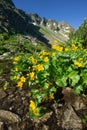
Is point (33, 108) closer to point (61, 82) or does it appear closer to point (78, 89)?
point (61, 82)

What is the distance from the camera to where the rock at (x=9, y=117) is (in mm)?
6113

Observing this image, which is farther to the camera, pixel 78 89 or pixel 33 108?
pixel 78 89

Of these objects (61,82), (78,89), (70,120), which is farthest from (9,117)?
(78,89)

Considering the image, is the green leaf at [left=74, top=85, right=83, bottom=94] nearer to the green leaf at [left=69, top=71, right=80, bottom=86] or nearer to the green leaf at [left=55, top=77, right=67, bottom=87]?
the green leaf at [left=69, top=71, right=80, bottom=86]

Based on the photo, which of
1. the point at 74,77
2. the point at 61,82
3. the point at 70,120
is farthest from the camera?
the point at 61,82

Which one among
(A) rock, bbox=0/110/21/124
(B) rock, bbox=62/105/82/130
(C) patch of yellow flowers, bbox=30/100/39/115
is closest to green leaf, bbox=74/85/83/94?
(B) rock, bbox=62/105/82/130

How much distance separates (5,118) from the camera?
6176mm

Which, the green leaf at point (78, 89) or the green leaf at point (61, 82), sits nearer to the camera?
the green leaf at point (78, 89)

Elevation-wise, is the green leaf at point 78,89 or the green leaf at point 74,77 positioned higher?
the green leaf at point 74,77

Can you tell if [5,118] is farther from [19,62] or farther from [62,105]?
[19,62]

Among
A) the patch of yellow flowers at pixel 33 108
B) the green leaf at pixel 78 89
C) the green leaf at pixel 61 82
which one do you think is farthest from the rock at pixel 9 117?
the green leaf at pixel 78 89

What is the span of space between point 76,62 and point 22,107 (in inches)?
68.6

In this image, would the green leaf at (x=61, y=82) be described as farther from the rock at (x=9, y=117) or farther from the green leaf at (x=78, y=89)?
the rock at (x=9, y=117)

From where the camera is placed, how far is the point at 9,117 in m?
6.21
